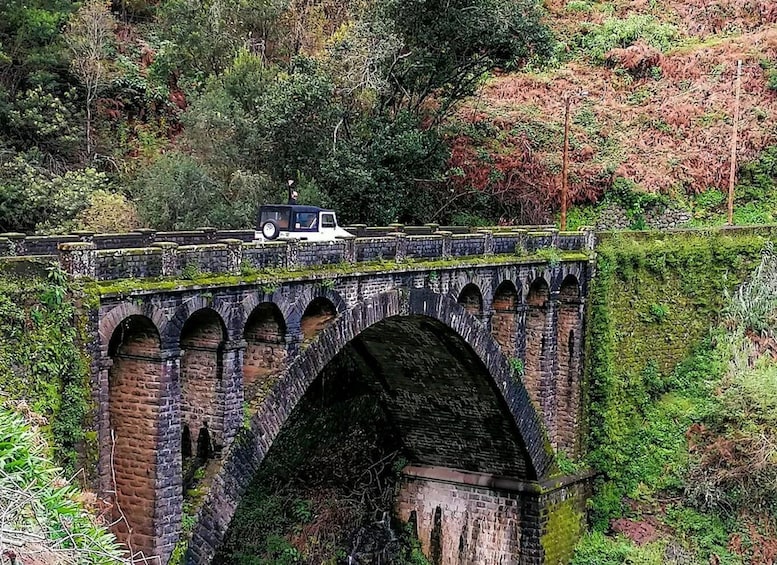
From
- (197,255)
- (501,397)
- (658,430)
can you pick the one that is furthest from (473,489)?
(197,255)

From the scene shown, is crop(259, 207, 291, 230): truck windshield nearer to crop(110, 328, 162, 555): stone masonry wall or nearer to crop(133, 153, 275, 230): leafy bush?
crop(110, 328, 162, 555): stone masonry wall

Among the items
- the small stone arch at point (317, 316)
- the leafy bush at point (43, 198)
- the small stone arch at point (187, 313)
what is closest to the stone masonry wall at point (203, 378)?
the small stone arch at point (187, 313)

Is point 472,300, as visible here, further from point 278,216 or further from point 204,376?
point 204,376

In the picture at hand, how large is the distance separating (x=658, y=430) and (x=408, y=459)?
668cm

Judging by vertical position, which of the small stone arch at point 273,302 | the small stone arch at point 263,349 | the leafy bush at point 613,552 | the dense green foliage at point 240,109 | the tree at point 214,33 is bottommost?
the leafy bush at point 613,552

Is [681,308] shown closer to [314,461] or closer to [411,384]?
[411,384]

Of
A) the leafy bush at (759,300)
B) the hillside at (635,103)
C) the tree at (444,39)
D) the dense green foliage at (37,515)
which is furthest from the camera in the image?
the hillside at (635,103)

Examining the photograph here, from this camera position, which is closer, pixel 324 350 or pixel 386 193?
pixel 324 350

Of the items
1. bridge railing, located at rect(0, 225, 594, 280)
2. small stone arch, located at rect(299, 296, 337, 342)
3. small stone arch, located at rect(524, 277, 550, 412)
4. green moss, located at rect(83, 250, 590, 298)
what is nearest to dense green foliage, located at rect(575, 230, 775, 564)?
small stone arch, located at rect(524, 277, 550, 412)

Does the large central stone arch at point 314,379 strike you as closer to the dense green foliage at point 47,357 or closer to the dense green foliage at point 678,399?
the dense green foliage at point 678,399

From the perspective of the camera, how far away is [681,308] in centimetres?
2848

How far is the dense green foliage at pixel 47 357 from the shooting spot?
478 inches

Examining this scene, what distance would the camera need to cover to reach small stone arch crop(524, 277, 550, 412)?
80.3ft

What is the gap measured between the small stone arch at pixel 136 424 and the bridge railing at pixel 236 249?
3.21ft
